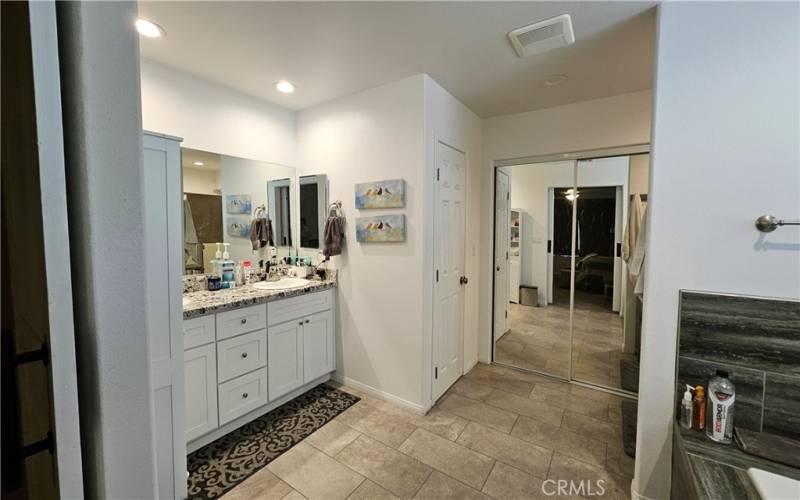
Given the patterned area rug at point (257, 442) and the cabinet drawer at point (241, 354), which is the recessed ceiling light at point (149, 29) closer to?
the cabinet drawer at point (241, 354)

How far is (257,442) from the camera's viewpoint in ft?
6.95

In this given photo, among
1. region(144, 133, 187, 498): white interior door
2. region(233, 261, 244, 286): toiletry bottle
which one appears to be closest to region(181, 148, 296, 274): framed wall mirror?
region(233, 261, 244, 286): toiletry bottle

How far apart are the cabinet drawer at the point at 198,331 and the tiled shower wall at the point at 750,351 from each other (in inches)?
102

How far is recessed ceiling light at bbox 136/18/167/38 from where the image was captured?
1764mm

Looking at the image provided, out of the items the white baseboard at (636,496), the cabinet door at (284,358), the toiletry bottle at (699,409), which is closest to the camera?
the toiletry bottle at (699,409)

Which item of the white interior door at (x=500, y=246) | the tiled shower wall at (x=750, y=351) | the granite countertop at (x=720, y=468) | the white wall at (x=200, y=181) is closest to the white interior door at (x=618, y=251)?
the white interior door at (x=500, y=246)

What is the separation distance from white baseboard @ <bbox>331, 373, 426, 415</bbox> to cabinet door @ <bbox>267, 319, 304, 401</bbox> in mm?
444

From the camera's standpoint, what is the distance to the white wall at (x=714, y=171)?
140 cm

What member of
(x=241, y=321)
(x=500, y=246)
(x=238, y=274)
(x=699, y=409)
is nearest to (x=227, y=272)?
(x=238, y=274)

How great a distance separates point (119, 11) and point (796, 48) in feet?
7.73

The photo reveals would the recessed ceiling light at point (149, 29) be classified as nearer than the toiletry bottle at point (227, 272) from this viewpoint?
Yes

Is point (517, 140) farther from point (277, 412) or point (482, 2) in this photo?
point (277, 412)

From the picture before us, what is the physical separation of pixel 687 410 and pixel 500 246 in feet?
6.85

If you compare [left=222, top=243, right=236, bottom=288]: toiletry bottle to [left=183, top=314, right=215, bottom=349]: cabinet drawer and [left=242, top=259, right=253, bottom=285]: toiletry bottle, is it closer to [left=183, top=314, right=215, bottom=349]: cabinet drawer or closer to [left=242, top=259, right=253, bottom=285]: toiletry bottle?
[left=242, top=259, right=253, bottom=285]: toiletry bottle
